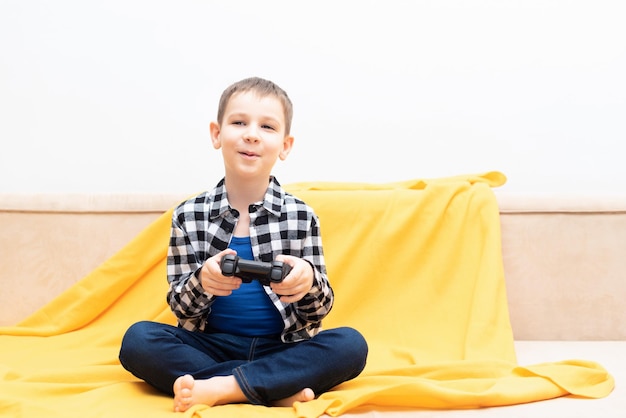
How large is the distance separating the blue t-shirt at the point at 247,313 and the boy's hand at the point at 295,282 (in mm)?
119

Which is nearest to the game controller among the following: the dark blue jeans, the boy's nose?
the dark blue jeans

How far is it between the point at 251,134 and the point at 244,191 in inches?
4.9

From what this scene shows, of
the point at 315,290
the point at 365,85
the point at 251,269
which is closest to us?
the point at 251,269

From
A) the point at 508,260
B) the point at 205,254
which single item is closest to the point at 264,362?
the point at 205,254

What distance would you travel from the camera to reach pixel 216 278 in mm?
1115

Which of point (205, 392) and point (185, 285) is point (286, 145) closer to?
point (185, 285)

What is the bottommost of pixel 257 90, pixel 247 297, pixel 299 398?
pixel 299 398

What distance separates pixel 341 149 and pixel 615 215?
712 mm

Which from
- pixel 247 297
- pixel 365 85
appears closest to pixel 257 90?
pixel 247 297

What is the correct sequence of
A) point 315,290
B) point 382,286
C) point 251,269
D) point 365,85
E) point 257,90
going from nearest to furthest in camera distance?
point 251,269, point 315,290, point 257,90, point 382,286, point 365,85

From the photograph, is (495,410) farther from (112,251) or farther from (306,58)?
(306,58)

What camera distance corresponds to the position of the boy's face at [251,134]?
49.9 inches

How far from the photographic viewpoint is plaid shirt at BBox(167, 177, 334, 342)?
1.25 metres

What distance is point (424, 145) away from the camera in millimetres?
1935
